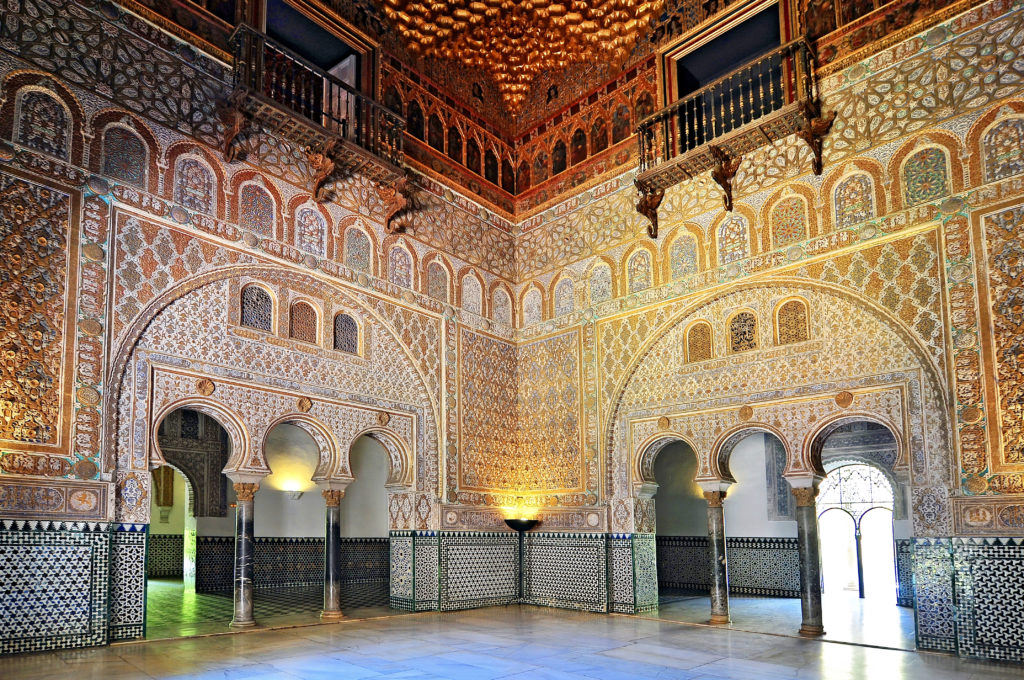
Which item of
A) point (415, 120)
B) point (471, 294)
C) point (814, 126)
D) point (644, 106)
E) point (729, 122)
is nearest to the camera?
point (814, 126)

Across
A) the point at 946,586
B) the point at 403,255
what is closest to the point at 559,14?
the point at 403,255

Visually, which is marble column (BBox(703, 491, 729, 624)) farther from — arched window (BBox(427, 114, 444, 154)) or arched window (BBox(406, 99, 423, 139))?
arched window (BBox(406, 99, 423, 139))

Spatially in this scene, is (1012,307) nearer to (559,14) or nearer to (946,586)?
(946,586)

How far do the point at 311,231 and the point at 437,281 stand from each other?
193 centimetres

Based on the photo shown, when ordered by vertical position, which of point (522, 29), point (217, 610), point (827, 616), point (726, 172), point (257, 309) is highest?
point (522, 29)

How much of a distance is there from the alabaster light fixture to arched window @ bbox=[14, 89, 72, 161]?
4690 millimetres

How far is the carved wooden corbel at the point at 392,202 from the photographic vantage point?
9367 millimetres

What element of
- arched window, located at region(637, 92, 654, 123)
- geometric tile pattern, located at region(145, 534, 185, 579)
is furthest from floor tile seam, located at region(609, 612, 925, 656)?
geometric tile pattern, located at region(145, 534, 185, 579)

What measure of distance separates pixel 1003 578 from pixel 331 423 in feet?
21.6

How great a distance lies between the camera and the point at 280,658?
20.0 feet

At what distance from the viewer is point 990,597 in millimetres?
6324

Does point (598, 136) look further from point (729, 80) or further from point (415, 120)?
point (415, 120)

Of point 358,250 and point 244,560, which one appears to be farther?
point 358,250

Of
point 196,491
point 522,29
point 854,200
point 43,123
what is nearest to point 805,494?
point 854,200
